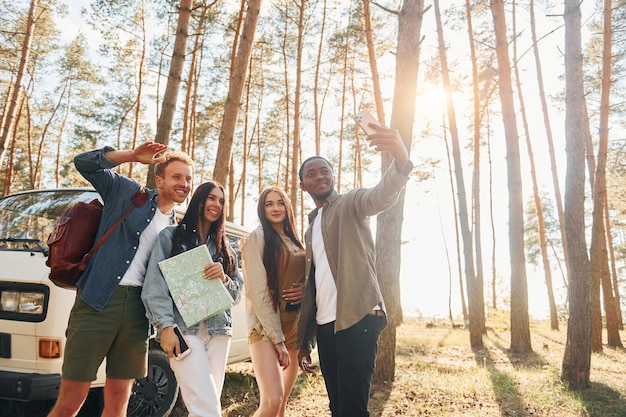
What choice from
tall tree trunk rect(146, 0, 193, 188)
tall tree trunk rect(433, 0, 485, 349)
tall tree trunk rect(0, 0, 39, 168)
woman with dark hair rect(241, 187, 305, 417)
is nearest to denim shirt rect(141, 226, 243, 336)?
woman with dark hair rect(241, 187, 305, 417)

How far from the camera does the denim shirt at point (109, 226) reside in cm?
242

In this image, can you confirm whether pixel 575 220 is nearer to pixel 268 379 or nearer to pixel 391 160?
pixel 391 160

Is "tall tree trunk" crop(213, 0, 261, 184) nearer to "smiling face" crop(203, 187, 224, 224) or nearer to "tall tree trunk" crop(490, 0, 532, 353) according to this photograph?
"smiling face" crop(203, 187, 224, 224)

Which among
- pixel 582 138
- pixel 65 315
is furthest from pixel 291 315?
pixel 582 138

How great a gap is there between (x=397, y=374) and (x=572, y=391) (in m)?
2.41

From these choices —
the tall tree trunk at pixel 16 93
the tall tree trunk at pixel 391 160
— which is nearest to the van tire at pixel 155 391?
the tall tree trunk at pixel 391 160

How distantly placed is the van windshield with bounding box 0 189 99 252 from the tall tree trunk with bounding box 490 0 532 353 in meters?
8.71

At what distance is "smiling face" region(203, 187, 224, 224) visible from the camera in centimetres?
276

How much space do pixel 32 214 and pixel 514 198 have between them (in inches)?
363

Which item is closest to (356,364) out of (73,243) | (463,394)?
(73,243)

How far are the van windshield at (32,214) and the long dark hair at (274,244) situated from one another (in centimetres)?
181

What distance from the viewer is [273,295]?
2994 millimetres

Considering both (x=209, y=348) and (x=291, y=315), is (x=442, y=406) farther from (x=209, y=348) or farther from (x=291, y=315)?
(x=209, y=348)

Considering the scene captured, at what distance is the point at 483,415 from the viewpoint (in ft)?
15.8
